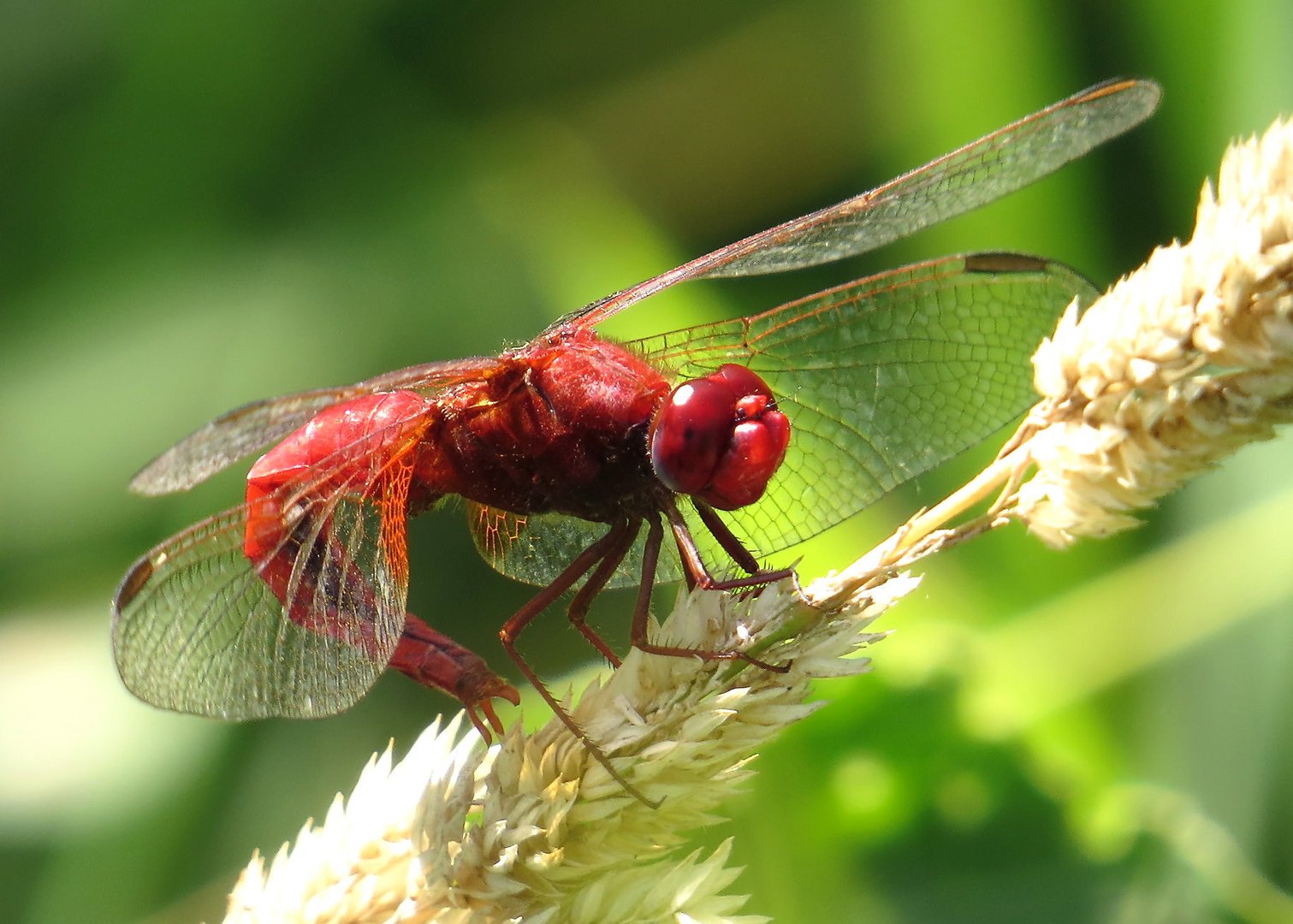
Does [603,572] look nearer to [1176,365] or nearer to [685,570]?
[685,570]

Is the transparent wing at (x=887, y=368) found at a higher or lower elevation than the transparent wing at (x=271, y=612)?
lower

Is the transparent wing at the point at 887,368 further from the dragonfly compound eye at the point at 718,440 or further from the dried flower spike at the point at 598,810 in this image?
the dried flower spike at the point at 598,810

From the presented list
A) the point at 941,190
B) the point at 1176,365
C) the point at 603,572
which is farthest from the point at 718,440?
the point at 1176,365

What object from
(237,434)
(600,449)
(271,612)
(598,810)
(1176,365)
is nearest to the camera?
(1176,365)

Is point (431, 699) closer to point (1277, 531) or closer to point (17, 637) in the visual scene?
point (17, 637)

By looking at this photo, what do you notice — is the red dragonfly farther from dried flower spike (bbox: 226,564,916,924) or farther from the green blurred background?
the green blurred background

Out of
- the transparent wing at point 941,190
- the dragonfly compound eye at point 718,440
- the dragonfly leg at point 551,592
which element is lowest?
the dragonfly leg at point 551,592

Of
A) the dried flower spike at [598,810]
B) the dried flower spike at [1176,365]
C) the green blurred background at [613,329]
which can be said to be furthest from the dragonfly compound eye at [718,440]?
the green blurred background at [613,329]
